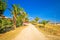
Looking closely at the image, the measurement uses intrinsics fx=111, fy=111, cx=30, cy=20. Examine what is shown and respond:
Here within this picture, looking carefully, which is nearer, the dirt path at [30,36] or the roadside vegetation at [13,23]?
the dirt path at [30,36]

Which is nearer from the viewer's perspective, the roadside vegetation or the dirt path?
the dirt path

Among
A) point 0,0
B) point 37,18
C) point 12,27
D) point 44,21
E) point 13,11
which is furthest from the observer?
point 37,18

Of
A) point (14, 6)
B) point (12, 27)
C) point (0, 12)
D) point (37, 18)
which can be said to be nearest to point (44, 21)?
point (14, 6)

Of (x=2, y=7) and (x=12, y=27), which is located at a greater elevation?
(x=2, y=7)

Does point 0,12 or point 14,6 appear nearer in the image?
point 0,12

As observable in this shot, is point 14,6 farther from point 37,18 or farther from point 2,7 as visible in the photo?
point 37,18

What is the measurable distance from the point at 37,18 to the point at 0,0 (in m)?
67.7

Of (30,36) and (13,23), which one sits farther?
(13,23)

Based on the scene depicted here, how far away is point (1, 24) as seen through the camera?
69.0ft

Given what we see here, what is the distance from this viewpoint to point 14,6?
144 ft

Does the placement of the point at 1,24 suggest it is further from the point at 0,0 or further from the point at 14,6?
the point at 14,6

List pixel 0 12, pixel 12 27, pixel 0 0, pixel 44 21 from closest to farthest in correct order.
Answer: pixel 0 0 → pixel 0 12 → pixel 12 27 → pixel 44 21

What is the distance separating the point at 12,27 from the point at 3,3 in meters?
15.0

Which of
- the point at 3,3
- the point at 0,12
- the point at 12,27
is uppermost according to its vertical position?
the point at 3,3
